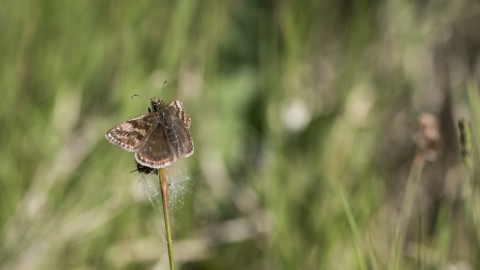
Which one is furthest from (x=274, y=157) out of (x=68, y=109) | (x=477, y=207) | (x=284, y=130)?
(x=68, y=109)

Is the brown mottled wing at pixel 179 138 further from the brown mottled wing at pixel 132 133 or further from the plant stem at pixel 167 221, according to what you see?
the plant stem at pixel 167 221

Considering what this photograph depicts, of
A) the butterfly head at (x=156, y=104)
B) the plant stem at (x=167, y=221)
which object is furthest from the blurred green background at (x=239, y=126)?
the plant stem at (x=167, y=221)

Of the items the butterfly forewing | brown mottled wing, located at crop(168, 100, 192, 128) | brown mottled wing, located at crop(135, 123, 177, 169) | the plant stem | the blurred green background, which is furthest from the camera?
the blurred green background

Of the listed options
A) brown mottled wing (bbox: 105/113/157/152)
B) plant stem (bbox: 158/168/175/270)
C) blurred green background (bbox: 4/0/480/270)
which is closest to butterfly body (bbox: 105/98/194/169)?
brown mottled wing (bbox: 105/113/157/152)

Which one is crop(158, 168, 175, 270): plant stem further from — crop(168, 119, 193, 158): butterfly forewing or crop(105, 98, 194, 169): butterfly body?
crop(168, 119, 193, 158): butterfly forewing

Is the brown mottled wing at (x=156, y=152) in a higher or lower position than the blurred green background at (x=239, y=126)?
lower

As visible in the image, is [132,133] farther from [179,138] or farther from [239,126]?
[239,126]

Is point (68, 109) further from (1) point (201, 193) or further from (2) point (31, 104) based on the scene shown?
(1) point (201, 193)
